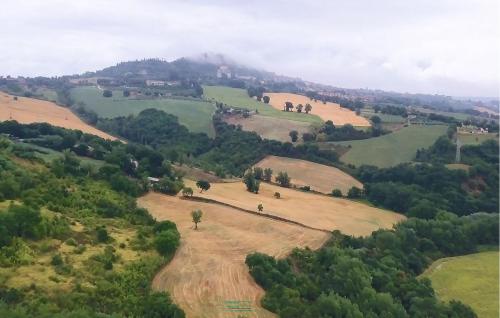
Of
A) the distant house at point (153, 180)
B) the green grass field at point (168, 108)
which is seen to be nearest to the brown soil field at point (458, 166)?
→ the distant house at point (153, 180)

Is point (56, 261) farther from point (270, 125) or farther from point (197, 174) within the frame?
point (270, 125)

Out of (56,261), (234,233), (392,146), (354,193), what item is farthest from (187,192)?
(392,146)

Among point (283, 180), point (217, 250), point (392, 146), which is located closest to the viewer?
point (217, 250)

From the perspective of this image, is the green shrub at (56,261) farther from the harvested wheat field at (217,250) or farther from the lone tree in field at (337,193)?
the lone tree in field at (337,193)

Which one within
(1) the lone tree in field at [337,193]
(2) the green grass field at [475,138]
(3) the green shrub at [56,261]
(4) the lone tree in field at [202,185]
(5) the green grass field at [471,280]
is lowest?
(5) the green grass field at [471,280]

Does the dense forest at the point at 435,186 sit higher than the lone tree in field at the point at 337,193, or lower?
higher

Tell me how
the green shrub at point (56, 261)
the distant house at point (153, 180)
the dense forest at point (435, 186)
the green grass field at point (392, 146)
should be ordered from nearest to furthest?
the green shrub at point (56, 261) → the distant house at point (153, 180) → the dense forest at point (435, 186) → the green grass field at point (392, 146)

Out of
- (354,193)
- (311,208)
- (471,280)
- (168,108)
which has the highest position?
(168,108)

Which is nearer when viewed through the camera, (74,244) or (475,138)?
(74,244)

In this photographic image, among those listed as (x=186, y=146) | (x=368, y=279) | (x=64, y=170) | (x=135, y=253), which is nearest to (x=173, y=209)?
→ (x=64, y=170)
